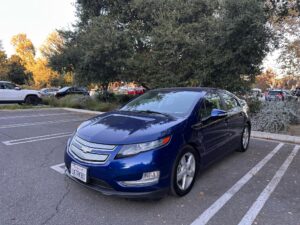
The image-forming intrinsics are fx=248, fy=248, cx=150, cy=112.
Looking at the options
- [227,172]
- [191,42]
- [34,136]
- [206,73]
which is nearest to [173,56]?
[191,42]

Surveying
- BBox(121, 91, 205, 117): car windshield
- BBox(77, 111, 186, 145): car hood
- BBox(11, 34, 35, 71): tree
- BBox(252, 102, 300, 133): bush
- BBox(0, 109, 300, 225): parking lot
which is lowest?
BBox(0, 109, 300, 225): parking lot

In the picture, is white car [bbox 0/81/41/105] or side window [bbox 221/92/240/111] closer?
side window [bbox 221/92/240/111]

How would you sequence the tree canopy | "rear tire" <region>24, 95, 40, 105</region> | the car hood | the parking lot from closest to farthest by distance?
the parking lot < the car hood < the tree canopy < "rear tire" <region>24, 95, 40, 105</region>

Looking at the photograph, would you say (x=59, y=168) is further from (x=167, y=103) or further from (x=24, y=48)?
(x=24, y=48)

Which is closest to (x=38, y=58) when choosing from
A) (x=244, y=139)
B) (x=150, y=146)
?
(x=244, y=139)

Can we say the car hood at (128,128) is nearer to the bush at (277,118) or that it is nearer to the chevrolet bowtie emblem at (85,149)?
the chevrolet bowtie emblem at (85,149)

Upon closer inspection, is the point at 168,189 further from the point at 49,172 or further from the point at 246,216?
the point at 49,172

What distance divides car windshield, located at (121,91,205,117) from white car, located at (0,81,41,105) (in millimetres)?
12563

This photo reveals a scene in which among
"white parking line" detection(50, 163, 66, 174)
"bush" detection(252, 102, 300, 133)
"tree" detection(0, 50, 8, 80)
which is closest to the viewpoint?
"white parking line" detection(50, 163, 66, 174)

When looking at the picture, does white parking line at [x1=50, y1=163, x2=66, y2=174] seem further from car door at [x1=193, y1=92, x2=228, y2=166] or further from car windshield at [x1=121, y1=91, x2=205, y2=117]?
car door at [x1=193, y1=92, x2=228, y2=166]

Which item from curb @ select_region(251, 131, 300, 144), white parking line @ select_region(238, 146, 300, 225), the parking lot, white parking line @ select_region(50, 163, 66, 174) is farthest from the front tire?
curb @ select_region(251, 131, 300, 144)

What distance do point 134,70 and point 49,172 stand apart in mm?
8121

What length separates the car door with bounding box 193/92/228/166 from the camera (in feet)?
11.9

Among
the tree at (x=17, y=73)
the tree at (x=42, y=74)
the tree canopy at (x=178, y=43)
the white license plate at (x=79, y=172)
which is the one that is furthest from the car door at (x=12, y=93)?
the tree at (x=17, y=73)
